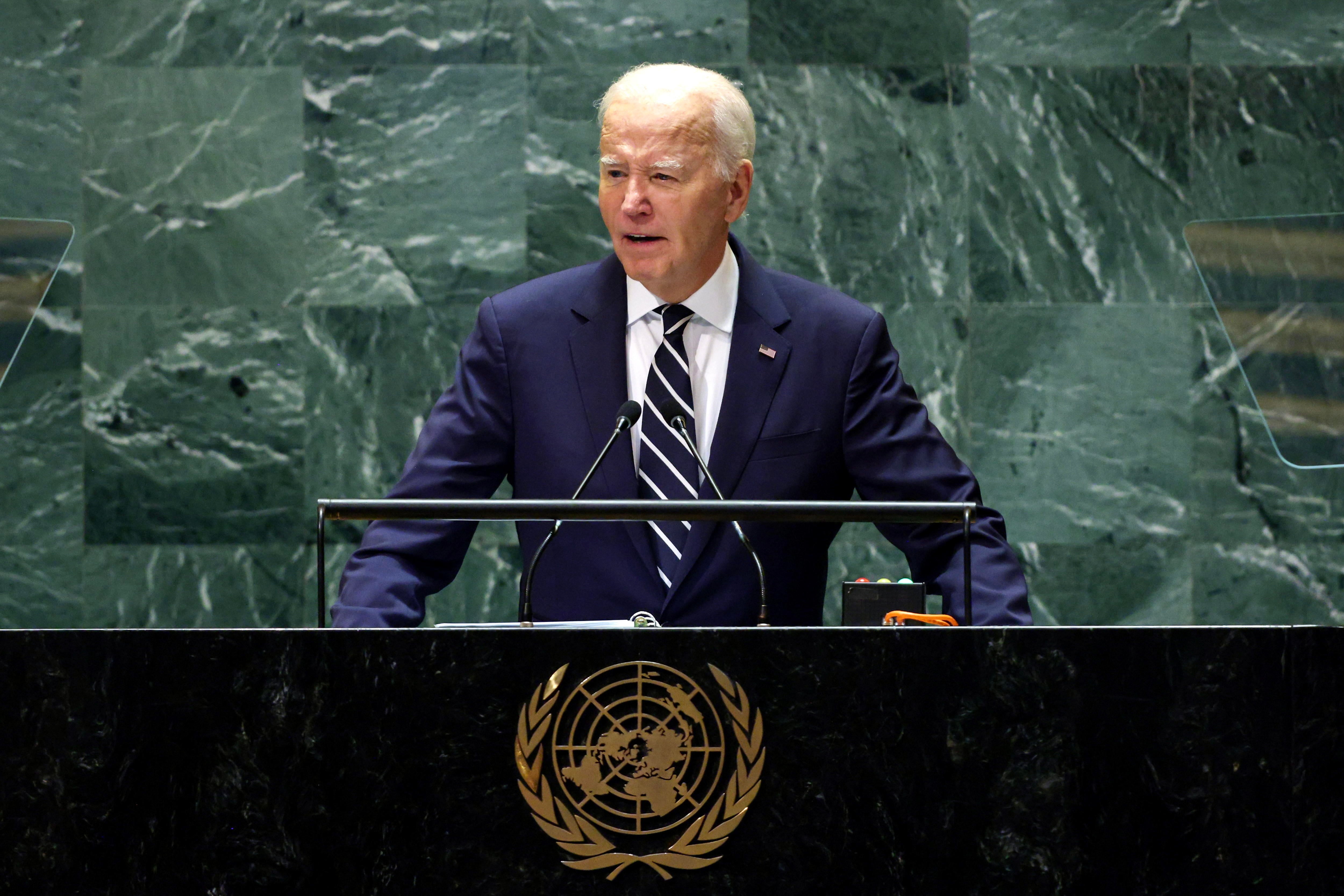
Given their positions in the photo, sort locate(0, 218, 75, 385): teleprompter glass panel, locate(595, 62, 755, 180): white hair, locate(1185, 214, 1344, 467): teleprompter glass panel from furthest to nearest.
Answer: locate(1185, 214, 1344, 467): teleprompter glass panel < locate(0, 218, 75, 385): teleprompter glass panel < locate(595, 62, 755, 180): white hair

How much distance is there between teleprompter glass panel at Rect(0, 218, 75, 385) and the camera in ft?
11.0

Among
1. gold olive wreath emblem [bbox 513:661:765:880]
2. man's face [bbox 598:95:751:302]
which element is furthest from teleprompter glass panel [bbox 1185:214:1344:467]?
gold olive wreath emblem [bbox 513:661:765:880]

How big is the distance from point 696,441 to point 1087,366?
2216 mm

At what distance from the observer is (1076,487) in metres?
4.41

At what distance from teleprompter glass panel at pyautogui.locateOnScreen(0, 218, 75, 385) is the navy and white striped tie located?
1.57m

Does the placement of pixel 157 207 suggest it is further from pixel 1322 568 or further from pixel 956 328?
pixel 1322 568

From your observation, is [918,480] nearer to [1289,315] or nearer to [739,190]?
[739,190]

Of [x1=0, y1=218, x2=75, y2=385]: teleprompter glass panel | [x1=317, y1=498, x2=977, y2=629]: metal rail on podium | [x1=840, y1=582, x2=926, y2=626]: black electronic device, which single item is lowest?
[x1=840, y1=582, x2=926, y2=626]: black electronic device

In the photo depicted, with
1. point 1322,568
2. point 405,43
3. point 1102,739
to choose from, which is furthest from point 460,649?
point 1322,568

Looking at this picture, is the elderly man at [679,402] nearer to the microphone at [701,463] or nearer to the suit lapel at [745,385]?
the suit lapel at [745,385]

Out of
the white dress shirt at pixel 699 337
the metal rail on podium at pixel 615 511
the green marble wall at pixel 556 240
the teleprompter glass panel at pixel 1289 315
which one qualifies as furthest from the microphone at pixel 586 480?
the teleprompter glass panel at pixel 1289 315

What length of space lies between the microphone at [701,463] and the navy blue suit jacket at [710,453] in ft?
0.95

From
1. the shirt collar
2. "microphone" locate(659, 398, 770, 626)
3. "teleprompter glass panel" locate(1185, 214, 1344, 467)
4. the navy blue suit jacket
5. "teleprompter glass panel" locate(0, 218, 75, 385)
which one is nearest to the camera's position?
"microphone" locate(659, 398, 770, 626)

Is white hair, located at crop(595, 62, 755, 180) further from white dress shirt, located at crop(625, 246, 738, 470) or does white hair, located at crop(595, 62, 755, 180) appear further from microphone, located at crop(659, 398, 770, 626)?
microphone, located at crop(659, 398, 770, 626)
